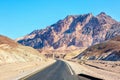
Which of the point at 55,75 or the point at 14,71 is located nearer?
the point at 55,75

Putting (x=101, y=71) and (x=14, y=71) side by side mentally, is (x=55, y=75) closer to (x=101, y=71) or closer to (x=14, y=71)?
(x=14, y=71)

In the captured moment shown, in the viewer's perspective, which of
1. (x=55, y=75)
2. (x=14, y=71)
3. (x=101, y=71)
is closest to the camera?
(x=55, y=75)

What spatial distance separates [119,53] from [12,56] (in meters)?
72.1

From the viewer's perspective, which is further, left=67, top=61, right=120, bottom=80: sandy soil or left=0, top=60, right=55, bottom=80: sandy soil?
left=67, top=61, right=120, bottom=80: sandy soil

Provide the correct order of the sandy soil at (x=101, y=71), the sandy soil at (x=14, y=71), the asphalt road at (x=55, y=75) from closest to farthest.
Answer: the asphalt road at (x=55, y=75) → the sandy soil at (x=14, y=71) → the sandy soil at (x=101, y=71)

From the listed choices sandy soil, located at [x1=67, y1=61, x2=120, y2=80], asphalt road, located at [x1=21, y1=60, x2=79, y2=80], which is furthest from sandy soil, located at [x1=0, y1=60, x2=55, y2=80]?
sandy soil, located at [x1=67, y1=61, x2=120, y2=80]

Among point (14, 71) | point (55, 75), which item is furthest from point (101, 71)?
point (55, 75)

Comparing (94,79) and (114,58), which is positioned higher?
(114,58)

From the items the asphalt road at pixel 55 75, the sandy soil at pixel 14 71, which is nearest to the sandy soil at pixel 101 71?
the asphalt road at pixel 55 75

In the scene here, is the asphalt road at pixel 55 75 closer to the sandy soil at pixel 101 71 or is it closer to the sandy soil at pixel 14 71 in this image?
the sandy soil at pixel 14 71

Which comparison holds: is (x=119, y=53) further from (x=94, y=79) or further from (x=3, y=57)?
(x=94, y=79)

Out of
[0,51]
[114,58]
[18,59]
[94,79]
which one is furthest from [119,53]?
[94,79]

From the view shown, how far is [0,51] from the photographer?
88562 millimetres

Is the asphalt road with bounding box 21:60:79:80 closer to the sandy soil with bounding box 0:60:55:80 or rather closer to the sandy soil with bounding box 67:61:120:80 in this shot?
the sandy soil with bounding box 0:60:55:80
